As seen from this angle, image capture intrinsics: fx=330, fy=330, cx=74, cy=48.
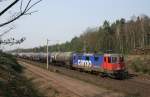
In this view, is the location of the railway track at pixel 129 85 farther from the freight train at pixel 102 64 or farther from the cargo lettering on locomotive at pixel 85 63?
the cargo lettering on locomotive at pixel 85 63

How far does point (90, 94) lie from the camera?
24.7m

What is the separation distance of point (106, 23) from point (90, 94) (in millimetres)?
120567

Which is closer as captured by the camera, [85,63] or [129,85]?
[129,85]

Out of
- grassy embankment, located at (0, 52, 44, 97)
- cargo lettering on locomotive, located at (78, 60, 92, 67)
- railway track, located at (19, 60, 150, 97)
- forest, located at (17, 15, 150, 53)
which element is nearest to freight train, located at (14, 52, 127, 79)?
cargo lettering on locomotive, located at (78, 60, 92, 67)

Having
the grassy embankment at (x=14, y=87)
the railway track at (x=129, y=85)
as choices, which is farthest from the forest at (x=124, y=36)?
the grassy embankment at (x=14, y=87)

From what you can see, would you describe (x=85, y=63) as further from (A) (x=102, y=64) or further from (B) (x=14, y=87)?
(B) (x=14, y=87)

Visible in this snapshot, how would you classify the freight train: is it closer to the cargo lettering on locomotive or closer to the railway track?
the cargo lettering on locomotive

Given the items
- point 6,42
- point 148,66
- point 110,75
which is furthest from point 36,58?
point 6,42

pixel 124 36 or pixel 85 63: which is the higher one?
pixel 124 36

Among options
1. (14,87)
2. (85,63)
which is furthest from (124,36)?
(14,87)

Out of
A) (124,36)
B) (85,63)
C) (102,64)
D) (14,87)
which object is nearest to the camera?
(14,87)

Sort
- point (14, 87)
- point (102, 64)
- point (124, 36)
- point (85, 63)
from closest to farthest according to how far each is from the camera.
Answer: point (14, 87), point (102, 64), point (85, 63), point (124, 36)

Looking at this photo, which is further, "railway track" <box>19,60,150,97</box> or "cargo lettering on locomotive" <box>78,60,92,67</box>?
"cargo lettering on locomotive" <box>78,60,92,67</box>

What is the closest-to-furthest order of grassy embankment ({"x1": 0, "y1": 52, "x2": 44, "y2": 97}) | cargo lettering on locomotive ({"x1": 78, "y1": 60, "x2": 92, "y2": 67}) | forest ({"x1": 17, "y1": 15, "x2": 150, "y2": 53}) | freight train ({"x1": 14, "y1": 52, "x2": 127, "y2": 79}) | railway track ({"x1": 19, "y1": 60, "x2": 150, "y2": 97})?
grassy embankment ({"x1": 0, "y1": 52, "x2": 44, "y2": 97}), railway track ({"x1": 19, "y1": 60, "x2": 150, "y2": 97}), freight train ({"x1": 14, "y1": 52, "x2": 127, "y2": 79}), cargo lettering on locomotive ({"x1": 78, "y1": 60, "x2": 92, "y2": 67}), forest ({"x1": 17, "y1": 15, "x2": 150, "y2": 53})
